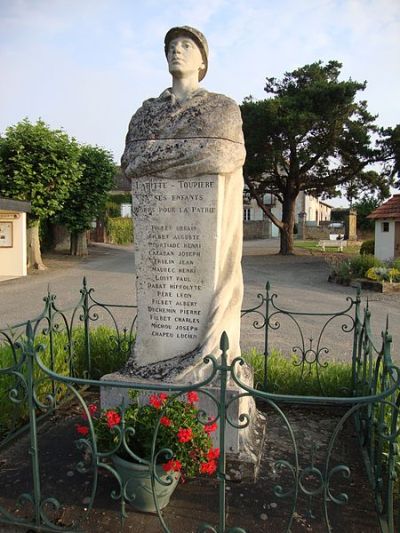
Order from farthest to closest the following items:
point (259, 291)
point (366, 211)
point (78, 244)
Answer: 1. point (366, 211)
2. point (78, 244)
3. point (259, 291)

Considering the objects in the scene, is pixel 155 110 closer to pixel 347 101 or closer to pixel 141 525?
pixel 141 525

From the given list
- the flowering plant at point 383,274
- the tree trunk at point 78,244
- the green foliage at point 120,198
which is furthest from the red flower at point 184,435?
the green foliage at point 120,198

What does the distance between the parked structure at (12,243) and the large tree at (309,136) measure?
11882mm

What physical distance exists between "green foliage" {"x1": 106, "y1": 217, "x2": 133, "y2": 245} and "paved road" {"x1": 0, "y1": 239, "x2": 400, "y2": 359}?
11.8m

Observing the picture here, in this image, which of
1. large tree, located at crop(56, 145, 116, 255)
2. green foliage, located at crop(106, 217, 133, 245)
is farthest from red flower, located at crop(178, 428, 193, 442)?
green foliage, located at crop(106, 217, 133, 245)

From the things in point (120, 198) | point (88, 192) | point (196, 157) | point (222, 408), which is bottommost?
point (222, 408)

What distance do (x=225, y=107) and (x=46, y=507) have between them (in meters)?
3.23

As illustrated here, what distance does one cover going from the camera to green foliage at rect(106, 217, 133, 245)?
35.6 m

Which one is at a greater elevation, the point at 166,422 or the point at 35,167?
the point at 35,167

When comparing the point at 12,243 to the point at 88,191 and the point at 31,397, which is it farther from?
the point at 31,397

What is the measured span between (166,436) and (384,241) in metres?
20.0

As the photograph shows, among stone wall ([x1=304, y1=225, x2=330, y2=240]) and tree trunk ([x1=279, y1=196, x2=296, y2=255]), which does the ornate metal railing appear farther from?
stone wall ([x1=304, y1=225, x2=330, y2=240])

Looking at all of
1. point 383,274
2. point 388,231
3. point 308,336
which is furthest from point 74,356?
point 388,231

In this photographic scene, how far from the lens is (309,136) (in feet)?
78.0
